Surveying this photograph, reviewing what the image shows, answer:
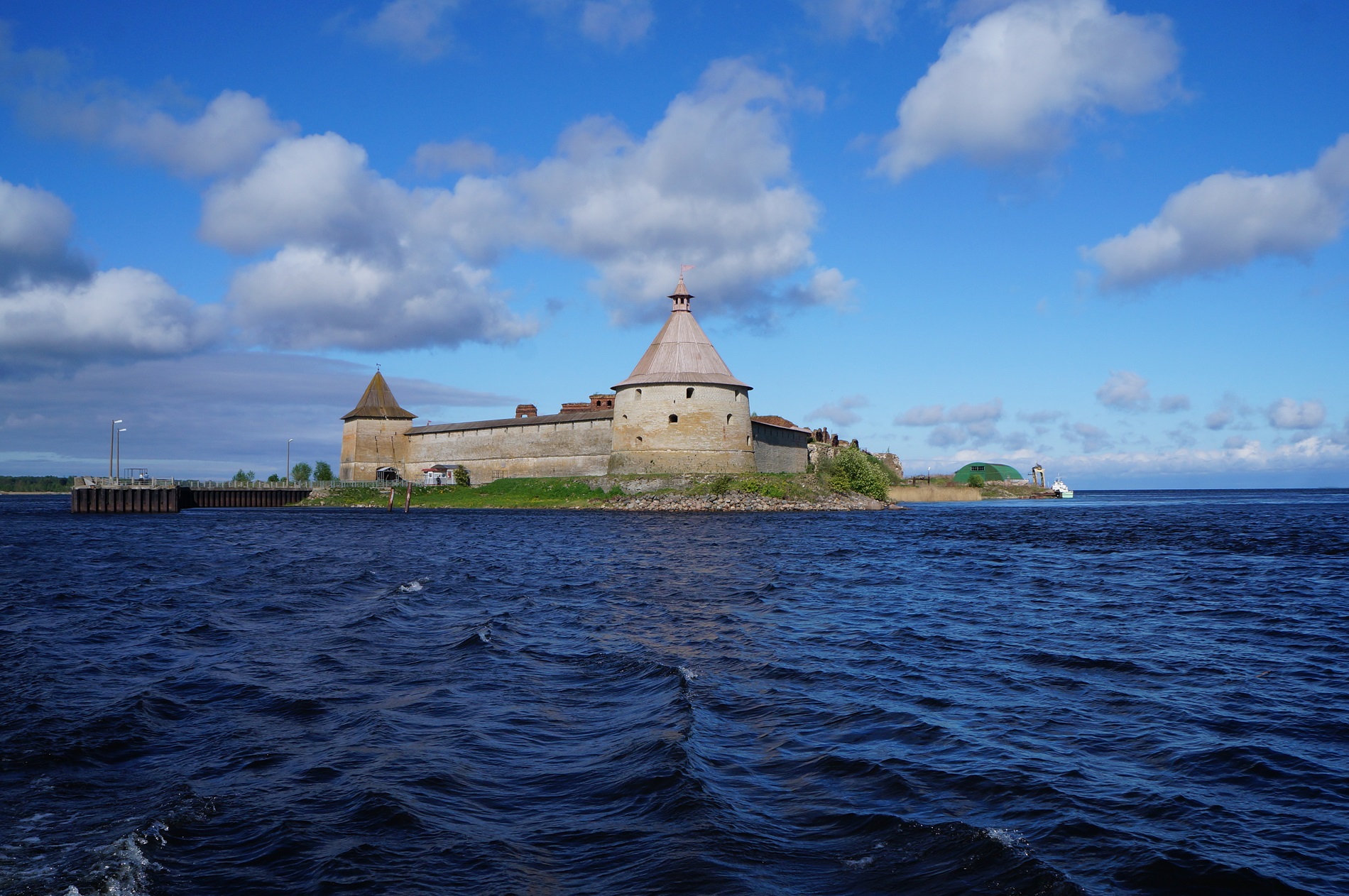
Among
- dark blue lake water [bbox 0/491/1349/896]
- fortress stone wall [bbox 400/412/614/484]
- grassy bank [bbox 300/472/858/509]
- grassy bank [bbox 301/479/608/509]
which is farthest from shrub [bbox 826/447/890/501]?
dark blue lake water [bbox 0/491/1349/896]

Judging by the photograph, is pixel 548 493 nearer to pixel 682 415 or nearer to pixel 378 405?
pixel 682 415

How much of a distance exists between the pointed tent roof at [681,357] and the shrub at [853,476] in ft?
20.8

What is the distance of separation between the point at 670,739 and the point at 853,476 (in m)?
41.2

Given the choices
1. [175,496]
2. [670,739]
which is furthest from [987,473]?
[670,739]

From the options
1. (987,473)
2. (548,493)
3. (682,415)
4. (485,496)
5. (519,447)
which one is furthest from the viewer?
(987,473)

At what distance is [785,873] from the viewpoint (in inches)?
152

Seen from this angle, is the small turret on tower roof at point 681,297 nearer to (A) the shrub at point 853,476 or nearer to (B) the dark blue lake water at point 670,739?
(A) the shrub at point 853,476

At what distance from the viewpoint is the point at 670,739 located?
225 inches

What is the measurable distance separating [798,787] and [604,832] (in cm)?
119

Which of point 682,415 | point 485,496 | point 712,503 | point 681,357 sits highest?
point 681,357

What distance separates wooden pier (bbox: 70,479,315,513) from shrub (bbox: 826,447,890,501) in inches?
1208

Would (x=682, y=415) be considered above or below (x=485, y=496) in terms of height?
above

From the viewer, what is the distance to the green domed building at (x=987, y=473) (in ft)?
319

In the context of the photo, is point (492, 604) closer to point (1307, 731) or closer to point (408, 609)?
point (408, 609)
